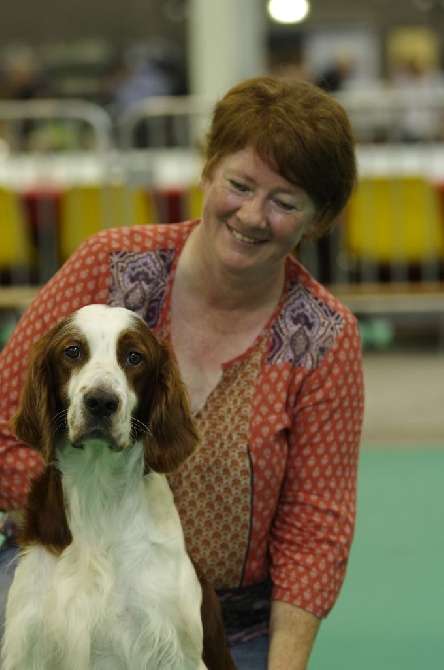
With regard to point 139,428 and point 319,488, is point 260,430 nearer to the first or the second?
point 319,488

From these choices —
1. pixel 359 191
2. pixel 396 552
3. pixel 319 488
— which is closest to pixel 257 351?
pixel 319 488

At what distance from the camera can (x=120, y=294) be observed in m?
2.68

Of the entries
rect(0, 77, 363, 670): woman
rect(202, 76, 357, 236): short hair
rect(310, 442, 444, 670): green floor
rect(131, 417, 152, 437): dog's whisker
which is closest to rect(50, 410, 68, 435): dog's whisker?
rect(131, 417, 152, 437): dog's whisker

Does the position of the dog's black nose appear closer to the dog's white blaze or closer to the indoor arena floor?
the dog's white blaze

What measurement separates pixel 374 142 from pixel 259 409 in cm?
628

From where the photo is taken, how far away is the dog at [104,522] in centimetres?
225

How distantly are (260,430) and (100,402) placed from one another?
604 mm

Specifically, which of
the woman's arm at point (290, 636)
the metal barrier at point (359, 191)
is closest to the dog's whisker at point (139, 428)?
the woman's arm at point (290, 636)

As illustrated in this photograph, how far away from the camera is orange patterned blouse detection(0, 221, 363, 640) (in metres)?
2.68

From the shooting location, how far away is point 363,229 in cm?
823

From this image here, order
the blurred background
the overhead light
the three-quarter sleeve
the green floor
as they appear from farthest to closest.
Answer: the overhead light → the blurred background → the green floor → the three-quarter sleeve

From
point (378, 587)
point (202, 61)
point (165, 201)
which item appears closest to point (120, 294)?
point (378, 587)

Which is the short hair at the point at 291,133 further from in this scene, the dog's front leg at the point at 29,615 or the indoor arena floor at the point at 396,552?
the indoor arena floor at the point at 396,552

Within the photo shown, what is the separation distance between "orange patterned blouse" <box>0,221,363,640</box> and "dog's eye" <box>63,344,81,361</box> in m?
0.39
